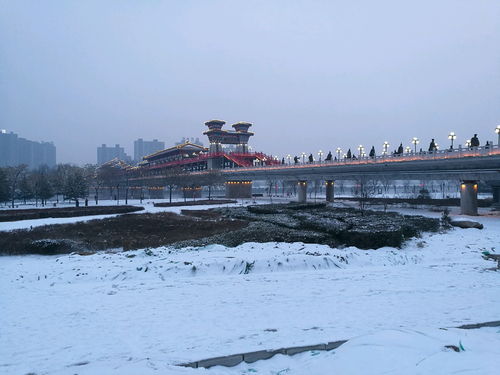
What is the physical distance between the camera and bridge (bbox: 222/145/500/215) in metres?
38.2

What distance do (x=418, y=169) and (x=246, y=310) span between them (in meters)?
44.0

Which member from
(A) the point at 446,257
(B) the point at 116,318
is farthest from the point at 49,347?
(A) the point at 446,257

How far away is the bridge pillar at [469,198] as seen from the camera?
131 feet

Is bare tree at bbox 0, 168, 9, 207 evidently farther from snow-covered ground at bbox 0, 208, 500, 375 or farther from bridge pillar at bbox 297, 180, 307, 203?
bridge pillar at bbox 297, 180, 307, 203

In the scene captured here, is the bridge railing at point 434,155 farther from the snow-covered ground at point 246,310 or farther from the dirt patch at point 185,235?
the snow-covered ground at point 246,310

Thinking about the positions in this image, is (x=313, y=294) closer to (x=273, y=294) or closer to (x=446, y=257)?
(x=273, y=294)

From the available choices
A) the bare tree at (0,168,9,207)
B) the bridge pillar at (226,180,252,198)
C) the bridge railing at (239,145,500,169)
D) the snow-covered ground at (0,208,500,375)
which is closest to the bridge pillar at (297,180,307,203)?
the bridge railing at (239,145,500,169)

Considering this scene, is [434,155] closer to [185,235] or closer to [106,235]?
[185,235]

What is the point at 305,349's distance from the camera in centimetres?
775

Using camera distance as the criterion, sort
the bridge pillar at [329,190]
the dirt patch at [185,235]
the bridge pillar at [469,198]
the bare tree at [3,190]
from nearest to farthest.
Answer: the dirt patch at [185,235], the bridge pillar at [469,198], the bare tree at [3,190], the bridge pillar at [329,190]

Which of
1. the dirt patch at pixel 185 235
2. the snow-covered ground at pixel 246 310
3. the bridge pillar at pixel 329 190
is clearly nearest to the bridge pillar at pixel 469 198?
the dirt patch at pixel 185 235

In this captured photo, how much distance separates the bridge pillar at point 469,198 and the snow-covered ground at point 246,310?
26.2 m

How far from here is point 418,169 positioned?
4691 centimetres

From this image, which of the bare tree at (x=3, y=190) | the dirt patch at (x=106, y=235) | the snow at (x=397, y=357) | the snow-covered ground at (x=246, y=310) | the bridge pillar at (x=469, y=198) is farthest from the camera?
the bare tree at (x=3, y=190)
